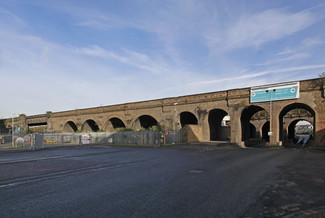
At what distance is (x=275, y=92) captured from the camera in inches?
1155

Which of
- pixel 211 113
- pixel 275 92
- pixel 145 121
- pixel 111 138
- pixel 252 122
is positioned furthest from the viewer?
pixel 252 122

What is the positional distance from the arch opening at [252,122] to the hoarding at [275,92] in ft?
12.2

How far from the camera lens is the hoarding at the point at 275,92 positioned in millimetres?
27906

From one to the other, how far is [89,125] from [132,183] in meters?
51.1

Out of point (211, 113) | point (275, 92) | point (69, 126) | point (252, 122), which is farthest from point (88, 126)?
point (275, 92)

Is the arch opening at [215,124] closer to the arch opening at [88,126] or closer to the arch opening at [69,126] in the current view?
the arch opening at [88,126]

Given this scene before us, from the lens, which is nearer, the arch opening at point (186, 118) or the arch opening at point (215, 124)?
the arch opening at point (215, 124)

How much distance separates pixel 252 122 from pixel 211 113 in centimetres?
2374

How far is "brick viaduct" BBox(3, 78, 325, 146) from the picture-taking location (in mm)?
27078

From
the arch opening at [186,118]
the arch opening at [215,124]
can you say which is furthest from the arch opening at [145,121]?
the arch opening at [215,124]

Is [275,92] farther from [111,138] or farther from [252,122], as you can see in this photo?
[252,122]

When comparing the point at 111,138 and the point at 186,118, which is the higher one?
the point at 186,118

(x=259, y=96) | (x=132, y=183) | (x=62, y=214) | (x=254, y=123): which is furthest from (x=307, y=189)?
(x=254, y=123)

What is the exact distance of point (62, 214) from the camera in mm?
4668
